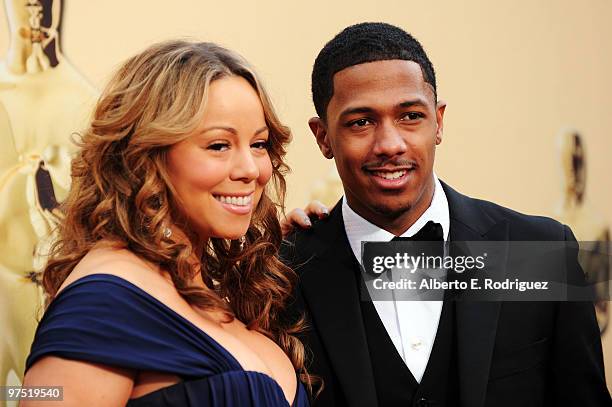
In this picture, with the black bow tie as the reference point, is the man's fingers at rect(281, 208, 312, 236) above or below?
above

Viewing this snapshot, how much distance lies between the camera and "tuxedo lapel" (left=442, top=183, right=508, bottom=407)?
64.9 inches

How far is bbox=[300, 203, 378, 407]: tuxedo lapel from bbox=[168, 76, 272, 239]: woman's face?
0.99ft

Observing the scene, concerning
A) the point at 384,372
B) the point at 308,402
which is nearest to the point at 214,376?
the point at 308,402

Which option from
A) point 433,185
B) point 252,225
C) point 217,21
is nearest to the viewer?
point 252,225

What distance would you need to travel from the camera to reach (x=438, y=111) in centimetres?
188

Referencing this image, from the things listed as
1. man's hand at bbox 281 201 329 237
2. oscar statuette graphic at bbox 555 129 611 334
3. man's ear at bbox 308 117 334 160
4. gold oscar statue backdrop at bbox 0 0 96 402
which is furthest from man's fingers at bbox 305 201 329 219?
oscar statuette graphic at bbox 555 129 611 334

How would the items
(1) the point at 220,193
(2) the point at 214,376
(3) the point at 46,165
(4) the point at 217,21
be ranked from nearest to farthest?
(2) the point at 214,376
(1) the point at 220,193
(3) the point at 46,165
(4) the point at 217,21

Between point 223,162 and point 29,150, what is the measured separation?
1.23 metres

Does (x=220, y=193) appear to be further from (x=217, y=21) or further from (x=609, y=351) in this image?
(x=609, y=351)

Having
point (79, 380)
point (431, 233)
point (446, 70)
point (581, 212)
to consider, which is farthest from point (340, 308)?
point (581, 212)

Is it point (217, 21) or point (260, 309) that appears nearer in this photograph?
point (260, 309)

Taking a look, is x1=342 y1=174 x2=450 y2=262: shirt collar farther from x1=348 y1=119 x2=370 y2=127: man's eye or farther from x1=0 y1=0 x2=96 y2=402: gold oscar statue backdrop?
x1=0 y1=0 x2=96 y2=402: gold oscar statue backdrop

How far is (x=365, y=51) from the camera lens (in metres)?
1.81

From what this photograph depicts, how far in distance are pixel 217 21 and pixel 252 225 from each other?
1181 millimetres
